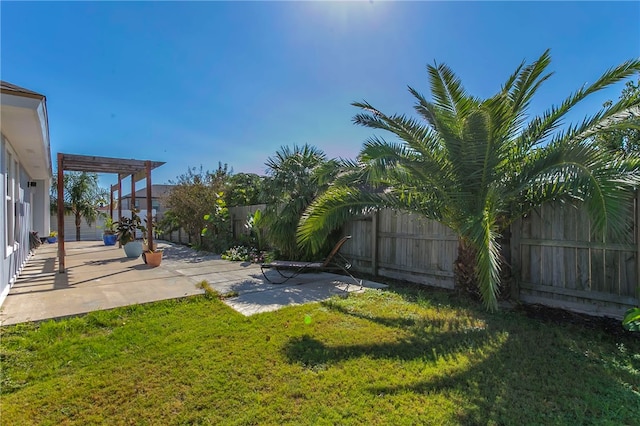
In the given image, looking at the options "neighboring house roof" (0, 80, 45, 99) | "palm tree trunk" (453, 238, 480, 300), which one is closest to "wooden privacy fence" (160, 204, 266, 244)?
"neighboring house roof" (0, 80, 45, 99)

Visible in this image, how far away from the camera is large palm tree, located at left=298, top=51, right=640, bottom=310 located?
3.79 meters

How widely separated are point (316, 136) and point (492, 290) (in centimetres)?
825

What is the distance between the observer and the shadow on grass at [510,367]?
90.1 inches

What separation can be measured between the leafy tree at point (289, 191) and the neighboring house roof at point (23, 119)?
5.21m

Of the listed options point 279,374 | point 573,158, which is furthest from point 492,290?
point 279,374

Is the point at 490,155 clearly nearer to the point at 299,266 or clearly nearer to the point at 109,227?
the point at 299,266

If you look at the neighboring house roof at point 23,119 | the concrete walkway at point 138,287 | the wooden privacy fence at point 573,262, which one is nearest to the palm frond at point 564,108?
the wooden privacy fence at point 573,262

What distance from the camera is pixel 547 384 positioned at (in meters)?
2.63

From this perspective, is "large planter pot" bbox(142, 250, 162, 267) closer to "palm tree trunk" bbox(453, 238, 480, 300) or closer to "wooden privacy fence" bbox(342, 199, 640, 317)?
"wooden privacy fence" bbox(342, 199, 640, 317)

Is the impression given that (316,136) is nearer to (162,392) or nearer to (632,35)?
(632,35)

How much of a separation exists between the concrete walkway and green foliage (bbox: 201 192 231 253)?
3.43 meters

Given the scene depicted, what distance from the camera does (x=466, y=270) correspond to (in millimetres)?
5309

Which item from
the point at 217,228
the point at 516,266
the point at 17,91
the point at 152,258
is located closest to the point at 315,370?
the point at 516,266

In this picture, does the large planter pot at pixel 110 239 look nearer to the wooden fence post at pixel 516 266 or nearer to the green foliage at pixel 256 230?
the green foliage at pixel 256 230
